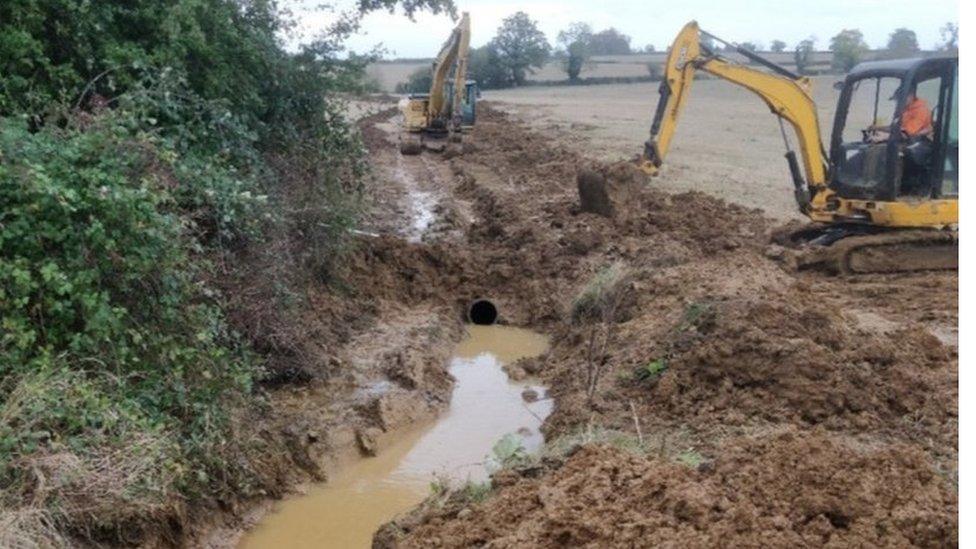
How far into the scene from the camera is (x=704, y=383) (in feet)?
27.4

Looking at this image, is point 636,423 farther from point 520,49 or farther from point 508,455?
point 520,49

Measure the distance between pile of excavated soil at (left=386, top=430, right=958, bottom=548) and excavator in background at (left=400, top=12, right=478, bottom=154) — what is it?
1802cm

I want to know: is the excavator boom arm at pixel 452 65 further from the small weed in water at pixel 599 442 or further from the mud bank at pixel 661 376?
the small weed in water at pixel 599 442

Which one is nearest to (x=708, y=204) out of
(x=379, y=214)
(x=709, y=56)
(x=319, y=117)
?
(x=709, y=56)

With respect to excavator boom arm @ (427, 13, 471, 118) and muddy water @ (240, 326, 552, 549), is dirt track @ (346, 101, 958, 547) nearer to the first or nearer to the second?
muddy water @ (240, 326, 552, 549)

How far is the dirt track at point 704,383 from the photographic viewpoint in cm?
521

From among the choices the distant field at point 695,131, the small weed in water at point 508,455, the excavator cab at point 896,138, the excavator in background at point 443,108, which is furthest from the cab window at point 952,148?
the excavator in background at point 443,108

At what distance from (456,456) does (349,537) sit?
176 cm

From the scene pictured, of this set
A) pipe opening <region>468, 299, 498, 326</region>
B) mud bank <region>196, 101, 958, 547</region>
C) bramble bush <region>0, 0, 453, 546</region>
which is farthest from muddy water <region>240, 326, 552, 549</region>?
pipe opening <region>468, 299, 498, 326</region>

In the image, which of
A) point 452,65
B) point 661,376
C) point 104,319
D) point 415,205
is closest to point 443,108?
point 452,65

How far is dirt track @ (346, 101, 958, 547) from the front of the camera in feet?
17.1

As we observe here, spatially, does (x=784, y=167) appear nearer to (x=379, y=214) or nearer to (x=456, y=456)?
(x=379, y=214)

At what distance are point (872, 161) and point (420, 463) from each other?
24.9ft

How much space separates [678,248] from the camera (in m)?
13.3
